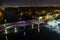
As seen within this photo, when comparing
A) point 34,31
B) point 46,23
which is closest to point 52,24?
point 46,23

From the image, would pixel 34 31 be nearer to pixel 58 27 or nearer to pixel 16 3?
pixel 58 27

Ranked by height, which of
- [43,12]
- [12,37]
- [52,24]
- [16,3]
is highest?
[16,3]

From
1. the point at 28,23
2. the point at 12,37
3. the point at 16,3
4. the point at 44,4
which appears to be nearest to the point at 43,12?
the point at 44,4

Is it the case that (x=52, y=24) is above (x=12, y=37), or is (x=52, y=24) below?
above

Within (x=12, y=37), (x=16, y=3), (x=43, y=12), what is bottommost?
(x=12, y=37)

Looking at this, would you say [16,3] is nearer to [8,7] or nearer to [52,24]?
[8,7]

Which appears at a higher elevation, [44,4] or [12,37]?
[44,4]
